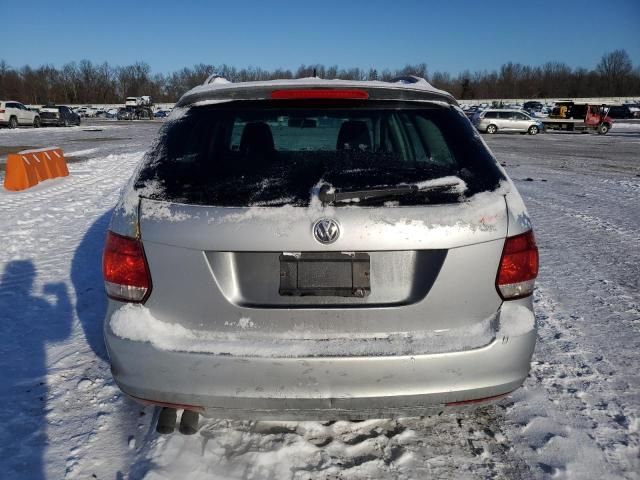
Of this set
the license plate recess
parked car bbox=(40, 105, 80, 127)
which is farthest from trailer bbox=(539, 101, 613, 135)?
the license plate recess

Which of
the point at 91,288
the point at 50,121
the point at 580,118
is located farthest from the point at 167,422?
the point at 50,121

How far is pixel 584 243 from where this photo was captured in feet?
21.5

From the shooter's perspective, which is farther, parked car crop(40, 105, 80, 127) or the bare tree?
the bare tree

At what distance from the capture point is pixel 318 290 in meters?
2.11

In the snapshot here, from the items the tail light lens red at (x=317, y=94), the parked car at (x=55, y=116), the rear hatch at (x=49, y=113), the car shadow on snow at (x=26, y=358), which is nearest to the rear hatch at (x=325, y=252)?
the tail light lens red at (x=317, y=94)

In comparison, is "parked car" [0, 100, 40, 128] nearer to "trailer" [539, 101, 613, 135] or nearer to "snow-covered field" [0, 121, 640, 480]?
"snow-covered field" [0, 121, 640, 480]

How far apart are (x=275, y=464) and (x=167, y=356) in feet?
2.58

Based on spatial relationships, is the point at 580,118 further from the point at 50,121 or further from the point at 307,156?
the point at 307,156

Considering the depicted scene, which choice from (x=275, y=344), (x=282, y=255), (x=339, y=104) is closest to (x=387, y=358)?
(x=275, y=344)

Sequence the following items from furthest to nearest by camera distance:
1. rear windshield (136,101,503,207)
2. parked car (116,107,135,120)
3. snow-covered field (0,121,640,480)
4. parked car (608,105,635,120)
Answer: parked car (116,107,135,120)
parked car (608,105,635,120)
snow-covered field (0,121,640,480)
rear windshield (136,101,503,207)

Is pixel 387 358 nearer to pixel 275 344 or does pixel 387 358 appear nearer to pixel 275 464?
pixel 275 344

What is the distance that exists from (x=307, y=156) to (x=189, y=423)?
1.44 meters

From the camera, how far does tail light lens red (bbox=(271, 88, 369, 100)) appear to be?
8.04 ft

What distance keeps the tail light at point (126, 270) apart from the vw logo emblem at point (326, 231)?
741mm
